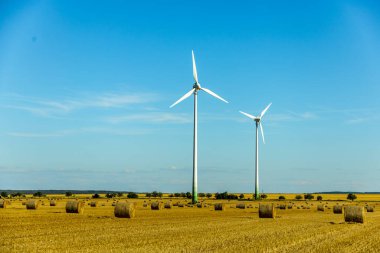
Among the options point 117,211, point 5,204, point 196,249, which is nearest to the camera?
point 196,249

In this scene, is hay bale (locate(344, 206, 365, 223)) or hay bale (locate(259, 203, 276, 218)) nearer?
hay bale (locate(344, 206, 365, 223))

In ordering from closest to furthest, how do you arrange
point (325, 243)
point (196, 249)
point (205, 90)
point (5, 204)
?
point (196, 249)
point (325, 243)
point (5, 204)
point (205, 90)

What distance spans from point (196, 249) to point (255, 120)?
335ft

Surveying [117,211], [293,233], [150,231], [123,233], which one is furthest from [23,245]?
[117,211]

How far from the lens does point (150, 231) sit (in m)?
31.6

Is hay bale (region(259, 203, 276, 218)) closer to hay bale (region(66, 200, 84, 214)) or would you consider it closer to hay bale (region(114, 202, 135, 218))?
hay bale (region(114, 202, 135, 218))

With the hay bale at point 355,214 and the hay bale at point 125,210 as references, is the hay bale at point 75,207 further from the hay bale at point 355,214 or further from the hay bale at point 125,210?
the hay bale at point 355,214

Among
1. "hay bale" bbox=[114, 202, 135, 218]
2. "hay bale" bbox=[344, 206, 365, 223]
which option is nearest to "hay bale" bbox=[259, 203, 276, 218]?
"hay bale" bbox=[344, 206, 365, 223]

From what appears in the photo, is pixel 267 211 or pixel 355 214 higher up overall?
pixel 267 211

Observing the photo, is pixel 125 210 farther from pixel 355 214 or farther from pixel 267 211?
pixel 355 214

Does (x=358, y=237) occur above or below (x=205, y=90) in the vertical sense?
below

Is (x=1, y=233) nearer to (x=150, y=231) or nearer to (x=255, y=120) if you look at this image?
(x=150, y=231)

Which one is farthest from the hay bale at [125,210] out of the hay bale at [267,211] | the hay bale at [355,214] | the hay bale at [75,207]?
the hay bale at [355,214]

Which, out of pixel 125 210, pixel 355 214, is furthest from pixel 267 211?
pixel 125 210
